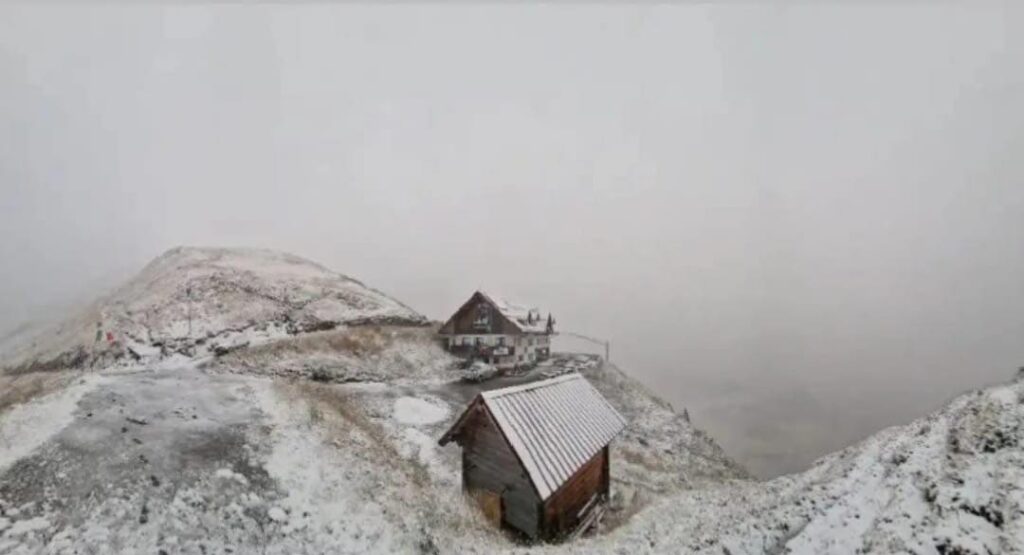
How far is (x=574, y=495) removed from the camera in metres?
21.4

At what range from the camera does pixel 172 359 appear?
38.0 m

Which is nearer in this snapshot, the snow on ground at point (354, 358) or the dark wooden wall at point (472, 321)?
the snow on ground at point (354, 358)

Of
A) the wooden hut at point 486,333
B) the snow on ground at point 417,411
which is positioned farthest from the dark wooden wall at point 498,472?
the wooden hut at point 486,333

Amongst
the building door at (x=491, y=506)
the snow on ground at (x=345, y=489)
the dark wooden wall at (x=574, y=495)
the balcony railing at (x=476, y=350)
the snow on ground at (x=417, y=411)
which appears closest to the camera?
the snow on ground at (x=345, y=489)

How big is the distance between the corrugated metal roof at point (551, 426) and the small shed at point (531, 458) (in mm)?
40

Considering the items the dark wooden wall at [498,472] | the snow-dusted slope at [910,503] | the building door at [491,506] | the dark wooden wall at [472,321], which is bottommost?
the dark wooden wall at [472,321]

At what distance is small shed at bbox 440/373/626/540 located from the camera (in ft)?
61.5

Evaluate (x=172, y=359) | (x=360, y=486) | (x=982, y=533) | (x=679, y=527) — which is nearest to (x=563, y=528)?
(x=679, y=527)

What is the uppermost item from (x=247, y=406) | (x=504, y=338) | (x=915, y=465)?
(x=915, y=465)

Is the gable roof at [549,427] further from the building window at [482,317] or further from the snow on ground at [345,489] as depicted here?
the building window at [482,317]

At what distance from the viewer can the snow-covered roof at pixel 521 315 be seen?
190ft

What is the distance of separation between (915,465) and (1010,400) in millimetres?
3674

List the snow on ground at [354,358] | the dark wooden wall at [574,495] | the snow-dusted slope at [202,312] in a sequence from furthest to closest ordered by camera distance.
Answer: the snow-dusted slope at [202,312] → the snow on ground at [354,358] → the dark wooden wall at [574,495]

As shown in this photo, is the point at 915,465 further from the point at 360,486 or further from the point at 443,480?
the point at 443,480
